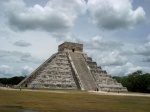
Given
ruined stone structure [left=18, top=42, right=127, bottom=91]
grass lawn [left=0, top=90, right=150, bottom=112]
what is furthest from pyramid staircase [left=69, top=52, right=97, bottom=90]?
grass lawn [left=0, top=90, right=150, bottom=112]

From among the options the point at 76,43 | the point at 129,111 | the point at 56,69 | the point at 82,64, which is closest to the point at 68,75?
the point at 56,69

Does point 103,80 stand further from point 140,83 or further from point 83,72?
point 140,83

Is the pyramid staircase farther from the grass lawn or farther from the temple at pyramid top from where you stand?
the grass lawn

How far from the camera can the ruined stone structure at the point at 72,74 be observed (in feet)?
135

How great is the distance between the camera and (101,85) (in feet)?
145

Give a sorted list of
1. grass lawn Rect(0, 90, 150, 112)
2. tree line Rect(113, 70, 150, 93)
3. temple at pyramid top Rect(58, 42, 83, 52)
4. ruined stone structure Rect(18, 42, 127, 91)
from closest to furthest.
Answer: grass lawn Rect(0, 90, 150, 112)
ruined stone structure Rect(18, 42, 127, 91)
temple at pyramid top Rect(58, 42, 83, 52)
tree line Rect(113, 70, 150, 93)

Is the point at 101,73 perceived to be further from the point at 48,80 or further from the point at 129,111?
the point at 129,111

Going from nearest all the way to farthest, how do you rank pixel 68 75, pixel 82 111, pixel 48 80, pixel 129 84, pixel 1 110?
1. pixel 1 110
2. pixel 82 111
3. pixel 48 80
4. pixel 68 75
5. pixel 129 84

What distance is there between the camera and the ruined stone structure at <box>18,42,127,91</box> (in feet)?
135

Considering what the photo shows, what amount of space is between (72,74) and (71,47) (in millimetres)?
7905

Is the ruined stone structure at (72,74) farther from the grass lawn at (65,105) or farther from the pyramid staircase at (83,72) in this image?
the grass lawn at (65,105)

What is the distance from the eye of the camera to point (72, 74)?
44531mm

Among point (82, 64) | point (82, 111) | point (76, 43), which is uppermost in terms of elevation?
point (76, 43)

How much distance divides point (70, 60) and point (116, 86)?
996cm
